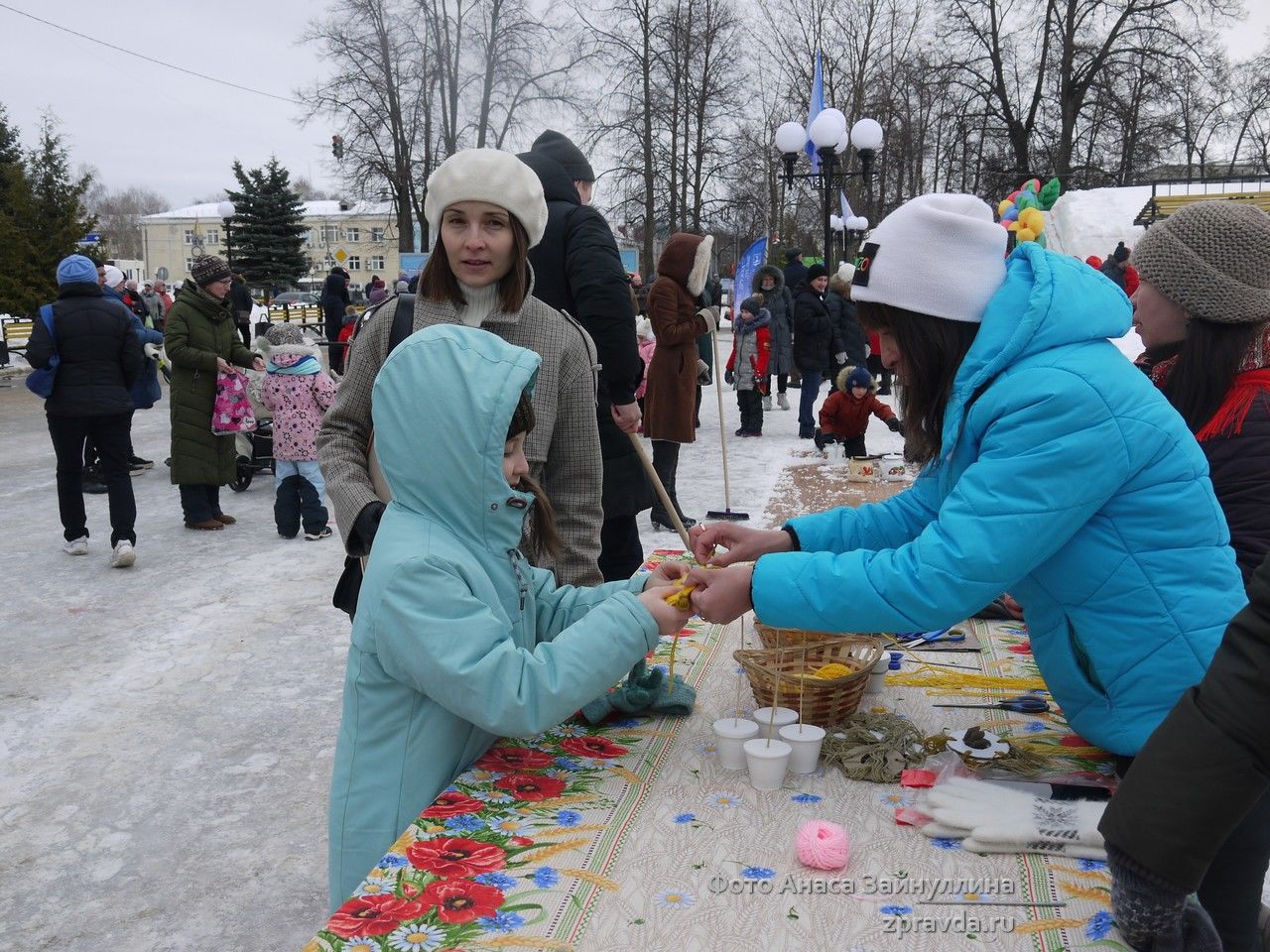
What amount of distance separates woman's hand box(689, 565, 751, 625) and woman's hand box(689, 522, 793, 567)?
0.36 metres

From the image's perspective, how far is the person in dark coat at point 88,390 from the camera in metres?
6.28

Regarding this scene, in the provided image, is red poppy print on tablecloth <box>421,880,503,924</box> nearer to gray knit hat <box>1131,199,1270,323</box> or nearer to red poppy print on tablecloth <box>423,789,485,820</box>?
red poppy print on tablecloth <box>423,789,485,820</box>

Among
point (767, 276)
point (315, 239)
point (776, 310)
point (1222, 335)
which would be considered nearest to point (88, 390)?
point (1222, 335)

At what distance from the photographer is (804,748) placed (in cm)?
187

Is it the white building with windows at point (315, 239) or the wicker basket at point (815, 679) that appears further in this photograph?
the white building with windows at point (315, 239)

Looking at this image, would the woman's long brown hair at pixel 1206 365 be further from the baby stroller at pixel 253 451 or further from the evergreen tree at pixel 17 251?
the evergreen tree at pixel 17 251

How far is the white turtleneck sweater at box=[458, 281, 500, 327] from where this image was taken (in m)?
2.69

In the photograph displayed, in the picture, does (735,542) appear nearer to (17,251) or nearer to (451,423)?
(451,423)

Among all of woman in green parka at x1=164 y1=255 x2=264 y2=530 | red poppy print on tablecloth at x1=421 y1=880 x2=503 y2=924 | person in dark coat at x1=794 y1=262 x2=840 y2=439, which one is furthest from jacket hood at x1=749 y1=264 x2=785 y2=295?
red poppy print on tablecloth at x1=421 y1=880 x2=503 y2=924

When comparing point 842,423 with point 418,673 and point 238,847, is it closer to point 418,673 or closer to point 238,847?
point 238,847

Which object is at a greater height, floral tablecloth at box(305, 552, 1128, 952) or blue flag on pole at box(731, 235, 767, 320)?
blue flag on pole at box(731, 235, 767, 320)

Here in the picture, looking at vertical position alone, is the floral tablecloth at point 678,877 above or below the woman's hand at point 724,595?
below

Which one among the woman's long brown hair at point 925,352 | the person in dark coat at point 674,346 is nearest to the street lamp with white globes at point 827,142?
the person in dark coat at point 674,346

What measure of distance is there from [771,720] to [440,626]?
2.18 feet
